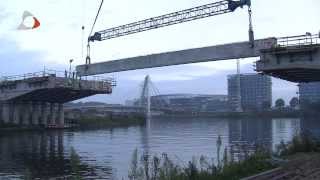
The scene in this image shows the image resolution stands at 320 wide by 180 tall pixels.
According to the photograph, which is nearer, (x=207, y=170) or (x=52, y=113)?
(x=207, y=170)

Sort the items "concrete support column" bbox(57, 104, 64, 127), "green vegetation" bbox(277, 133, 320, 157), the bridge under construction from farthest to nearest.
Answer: "concrete support column" bbox(57, 104, 64, 127), the bridge under construction, "green vegetation" bbox(277, 133, 320, 157)

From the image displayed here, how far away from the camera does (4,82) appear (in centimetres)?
9788

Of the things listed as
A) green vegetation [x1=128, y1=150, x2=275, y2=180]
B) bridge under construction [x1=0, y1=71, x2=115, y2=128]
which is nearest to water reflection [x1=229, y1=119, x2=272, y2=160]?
green vegetation [x1=128, y1=150, x2=275, y2=180]

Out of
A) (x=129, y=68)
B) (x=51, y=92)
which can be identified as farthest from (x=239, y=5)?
(x=51, y=92)

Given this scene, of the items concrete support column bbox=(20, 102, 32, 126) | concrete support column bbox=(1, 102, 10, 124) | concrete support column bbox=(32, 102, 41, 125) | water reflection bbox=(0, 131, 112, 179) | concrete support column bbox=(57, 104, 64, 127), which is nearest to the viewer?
water reflection bbox=(0, 131, 112, 179)

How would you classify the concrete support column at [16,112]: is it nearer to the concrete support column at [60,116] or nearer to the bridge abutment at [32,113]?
the bridge abutment at [32,113]

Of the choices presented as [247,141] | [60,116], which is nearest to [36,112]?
[60,116]

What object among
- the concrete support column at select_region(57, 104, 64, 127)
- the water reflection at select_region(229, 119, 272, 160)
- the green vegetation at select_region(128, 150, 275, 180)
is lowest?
the water reflection at select_region(229, 119, 272, 160)

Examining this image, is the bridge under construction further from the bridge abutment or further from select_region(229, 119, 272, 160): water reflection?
select_region(229, 119, 272, 160): water reflection

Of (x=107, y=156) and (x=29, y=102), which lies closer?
(x=107, y=156)

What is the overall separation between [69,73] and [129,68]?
25133 millimetres

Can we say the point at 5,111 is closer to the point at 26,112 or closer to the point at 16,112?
the point at 16,112

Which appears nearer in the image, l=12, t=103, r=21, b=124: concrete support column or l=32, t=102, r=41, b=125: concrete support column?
l=12, t=103, r=21, b=124: concrete support column

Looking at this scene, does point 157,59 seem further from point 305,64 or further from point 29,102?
point 29,102
